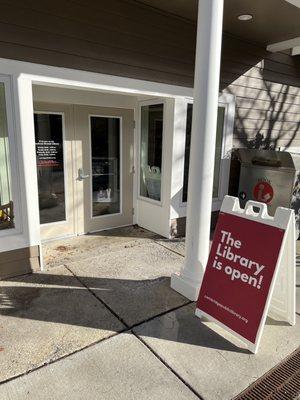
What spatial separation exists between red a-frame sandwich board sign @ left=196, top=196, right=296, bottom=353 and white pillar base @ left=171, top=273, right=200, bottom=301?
0.94 feet

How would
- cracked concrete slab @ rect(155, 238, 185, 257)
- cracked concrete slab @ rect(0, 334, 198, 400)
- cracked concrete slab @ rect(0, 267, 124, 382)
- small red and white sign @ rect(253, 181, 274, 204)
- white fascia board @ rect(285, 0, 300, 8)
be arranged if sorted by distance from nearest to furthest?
1. cracked concrete slab @ rect(0, 334, 198, 400)
2. cracked concrete slab @ rect(0, 267, 124, 382)
3. white fascia board @ rect(285, 0, 300, 8)
4. cracked concrete slab @ rect(155, 238, 185, 257)
5. small red and white sign @ rect(253, 181, 274, 204)

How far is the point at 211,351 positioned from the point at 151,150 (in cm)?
313

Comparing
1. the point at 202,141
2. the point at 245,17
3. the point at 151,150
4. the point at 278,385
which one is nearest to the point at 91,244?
the point at 151,150

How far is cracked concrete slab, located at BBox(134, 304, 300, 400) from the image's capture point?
6.77ft

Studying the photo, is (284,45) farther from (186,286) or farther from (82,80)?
(186,286)

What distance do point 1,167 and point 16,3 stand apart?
155 centimetres

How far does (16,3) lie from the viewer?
2.93 m

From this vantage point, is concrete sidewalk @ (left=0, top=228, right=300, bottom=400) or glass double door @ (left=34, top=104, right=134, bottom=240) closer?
concrete sidewalk @ (left=0, top=228, right=300, bottom=400)

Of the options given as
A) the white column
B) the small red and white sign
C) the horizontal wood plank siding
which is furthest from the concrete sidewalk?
the horizontal wood plank siding

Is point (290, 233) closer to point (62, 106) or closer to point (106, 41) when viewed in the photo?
point (106, 41)

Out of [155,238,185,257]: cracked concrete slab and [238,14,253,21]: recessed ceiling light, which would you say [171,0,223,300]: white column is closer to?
[155,238,185,257]: cracked concrete slab

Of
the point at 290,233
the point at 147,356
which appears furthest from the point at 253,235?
the point at 147,356

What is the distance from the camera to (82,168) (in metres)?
4.52

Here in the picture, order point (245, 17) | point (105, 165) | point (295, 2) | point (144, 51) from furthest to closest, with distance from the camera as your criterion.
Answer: point (105, 165) → point (245, 17) → point (144, 51) → point (295, 2)
